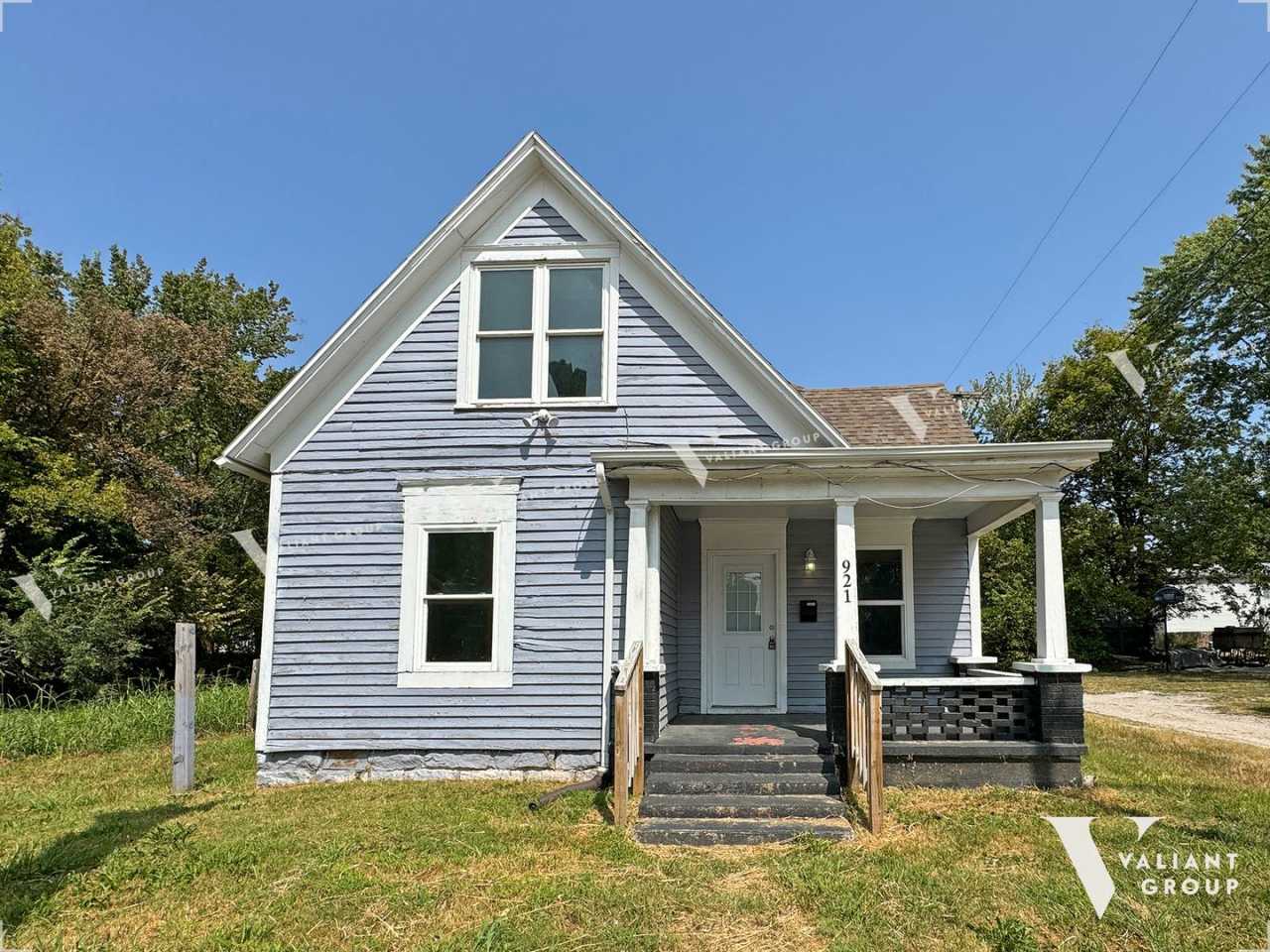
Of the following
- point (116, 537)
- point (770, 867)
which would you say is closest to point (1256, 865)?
point (770, 867)

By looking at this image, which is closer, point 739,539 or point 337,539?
point 337,539

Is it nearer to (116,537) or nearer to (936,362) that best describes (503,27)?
(116,537)

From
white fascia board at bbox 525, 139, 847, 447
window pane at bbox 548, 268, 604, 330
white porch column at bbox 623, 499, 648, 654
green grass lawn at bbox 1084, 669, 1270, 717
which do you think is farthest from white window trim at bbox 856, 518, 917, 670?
green grass lawn at bbox 1084, 669, 1270, 717

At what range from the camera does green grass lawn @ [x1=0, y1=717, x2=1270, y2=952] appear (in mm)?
4402

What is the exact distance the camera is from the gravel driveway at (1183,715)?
38.8 ft

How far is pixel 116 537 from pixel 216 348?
4.84 metres

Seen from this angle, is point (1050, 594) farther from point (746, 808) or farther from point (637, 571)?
point (637, 571)

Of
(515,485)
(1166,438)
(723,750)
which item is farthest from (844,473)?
(1166,438)

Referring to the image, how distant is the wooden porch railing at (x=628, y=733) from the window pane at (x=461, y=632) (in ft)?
6.00

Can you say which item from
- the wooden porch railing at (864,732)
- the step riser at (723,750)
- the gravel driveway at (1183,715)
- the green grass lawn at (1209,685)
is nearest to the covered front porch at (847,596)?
the step riser at (723,750)

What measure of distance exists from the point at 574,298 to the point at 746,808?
17.3 feet

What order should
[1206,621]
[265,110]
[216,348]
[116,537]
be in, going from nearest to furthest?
1. [265,110]
2. [116,537]
3. [216,348]
4. [1206,621]

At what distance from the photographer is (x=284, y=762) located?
850 cm

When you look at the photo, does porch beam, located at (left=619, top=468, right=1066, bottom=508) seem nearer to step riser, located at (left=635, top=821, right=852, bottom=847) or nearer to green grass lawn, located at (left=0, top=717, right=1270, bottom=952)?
green grass lawn, located at (left=0, top=717, right=1270, bottom=952)
